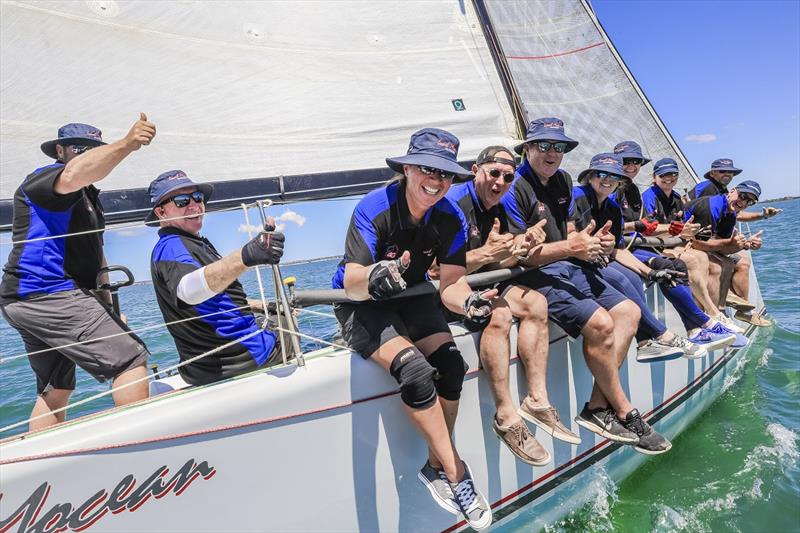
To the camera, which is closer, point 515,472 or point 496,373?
point 496,373

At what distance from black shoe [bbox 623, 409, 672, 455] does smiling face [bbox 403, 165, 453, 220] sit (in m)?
1.54

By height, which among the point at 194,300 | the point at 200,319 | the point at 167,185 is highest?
the point at 167,185

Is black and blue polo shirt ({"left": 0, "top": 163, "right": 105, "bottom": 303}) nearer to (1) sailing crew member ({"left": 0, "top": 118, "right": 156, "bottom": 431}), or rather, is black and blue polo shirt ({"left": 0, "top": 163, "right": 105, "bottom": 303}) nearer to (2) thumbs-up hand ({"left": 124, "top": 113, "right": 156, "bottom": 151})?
(1) sailing crew member ({"left": 0, "top": 118, "right": 156, "bottom": 431})

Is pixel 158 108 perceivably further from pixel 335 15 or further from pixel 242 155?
pixel 335 15

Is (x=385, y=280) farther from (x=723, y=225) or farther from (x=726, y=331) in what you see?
(x=723, y=225)

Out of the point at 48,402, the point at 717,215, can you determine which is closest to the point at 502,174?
the point at 48,402

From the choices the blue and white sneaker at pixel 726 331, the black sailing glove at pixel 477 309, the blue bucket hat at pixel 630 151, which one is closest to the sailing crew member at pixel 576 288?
the black sailing glove at pixel 477 309

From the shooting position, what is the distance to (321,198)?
3.17 metres

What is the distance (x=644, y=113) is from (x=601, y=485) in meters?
3.98

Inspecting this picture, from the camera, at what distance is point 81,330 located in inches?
77.6

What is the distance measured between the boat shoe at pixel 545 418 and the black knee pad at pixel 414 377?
69cm

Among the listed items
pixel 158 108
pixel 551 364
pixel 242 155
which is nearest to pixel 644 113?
pixel 551 364

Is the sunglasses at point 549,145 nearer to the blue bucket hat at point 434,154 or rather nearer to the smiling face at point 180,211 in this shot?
the blue bucket hat at point 434,154

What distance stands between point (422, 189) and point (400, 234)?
21 cm
